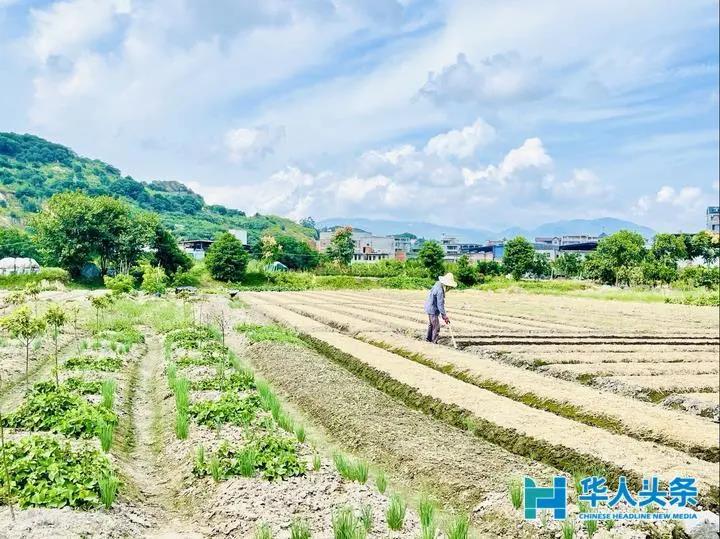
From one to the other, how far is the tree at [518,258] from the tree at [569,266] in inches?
122

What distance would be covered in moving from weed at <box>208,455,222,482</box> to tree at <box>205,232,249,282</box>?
45.8m

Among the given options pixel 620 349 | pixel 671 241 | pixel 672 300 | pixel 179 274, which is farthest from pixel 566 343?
pixel 671 241

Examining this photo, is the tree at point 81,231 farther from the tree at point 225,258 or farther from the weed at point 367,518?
the weed at point 367,518

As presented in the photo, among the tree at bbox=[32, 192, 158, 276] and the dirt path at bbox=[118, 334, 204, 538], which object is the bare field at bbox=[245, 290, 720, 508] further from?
the tree at bbox=[32, 192, 158, 276]

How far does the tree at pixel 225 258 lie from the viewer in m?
50.9

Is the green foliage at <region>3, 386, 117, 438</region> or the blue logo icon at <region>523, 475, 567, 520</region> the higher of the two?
the green foliage at <region>3, 386, 117, 438</region>

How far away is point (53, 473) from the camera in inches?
210

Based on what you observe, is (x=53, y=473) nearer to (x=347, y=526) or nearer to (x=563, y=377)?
(x=347, y=526)

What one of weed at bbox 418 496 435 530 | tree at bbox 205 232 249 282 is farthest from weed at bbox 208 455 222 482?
tree at bbox 205 232 249 282

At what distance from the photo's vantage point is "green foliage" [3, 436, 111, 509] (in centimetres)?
502

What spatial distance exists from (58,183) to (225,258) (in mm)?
14209

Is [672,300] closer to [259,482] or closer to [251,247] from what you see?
[259,482]

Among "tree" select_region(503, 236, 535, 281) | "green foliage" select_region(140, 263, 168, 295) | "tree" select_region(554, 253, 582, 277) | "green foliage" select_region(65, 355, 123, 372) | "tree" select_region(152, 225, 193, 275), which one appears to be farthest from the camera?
"tree" select_region(554, 253, 582, 277)

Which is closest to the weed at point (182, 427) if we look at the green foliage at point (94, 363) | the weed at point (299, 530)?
the weed at point (299, 530)
